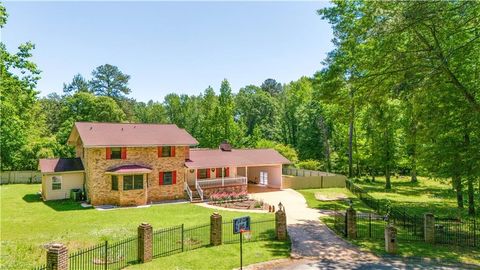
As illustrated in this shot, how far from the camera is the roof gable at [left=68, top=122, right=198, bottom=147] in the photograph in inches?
1085

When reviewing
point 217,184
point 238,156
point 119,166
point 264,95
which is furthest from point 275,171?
point 264,95

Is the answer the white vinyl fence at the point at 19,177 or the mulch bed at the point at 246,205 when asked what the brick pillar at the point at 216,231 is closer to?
the mulch bed at the point at 246,205

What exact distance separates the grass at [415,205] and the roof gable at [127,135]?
1308cm

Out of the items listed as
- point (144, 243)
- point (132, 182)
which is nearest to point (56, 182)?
point (132, 182)

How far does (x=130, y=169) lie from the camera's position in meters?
27.3

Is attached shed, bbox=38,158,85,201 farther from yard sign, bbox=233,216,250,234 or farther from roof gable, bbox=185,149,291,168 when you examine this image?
yard sign, bbox=233,216,250,234

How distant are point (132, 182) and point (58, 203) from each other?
233 inches

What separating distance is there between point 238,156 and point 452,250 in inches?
869

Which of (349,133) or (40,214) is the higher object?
(349,133)

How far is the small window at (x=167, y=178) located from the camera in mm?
29547

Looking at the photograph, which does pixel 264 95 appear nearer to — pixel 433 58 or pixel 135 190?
pixel 135 190

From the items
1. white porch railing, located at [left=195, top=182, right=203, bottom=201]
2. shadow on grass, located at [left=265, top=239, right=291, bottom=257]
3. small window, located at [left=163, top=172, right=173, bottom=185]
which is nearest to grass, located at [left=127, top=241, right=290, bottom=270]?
shadow on grass, located at [left=265, top=239, right=291, bottom=257]

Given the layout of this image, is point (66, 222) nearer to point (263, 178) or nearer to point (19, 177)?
point (263, 178)

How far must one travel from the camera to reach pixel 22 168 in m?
43.3
